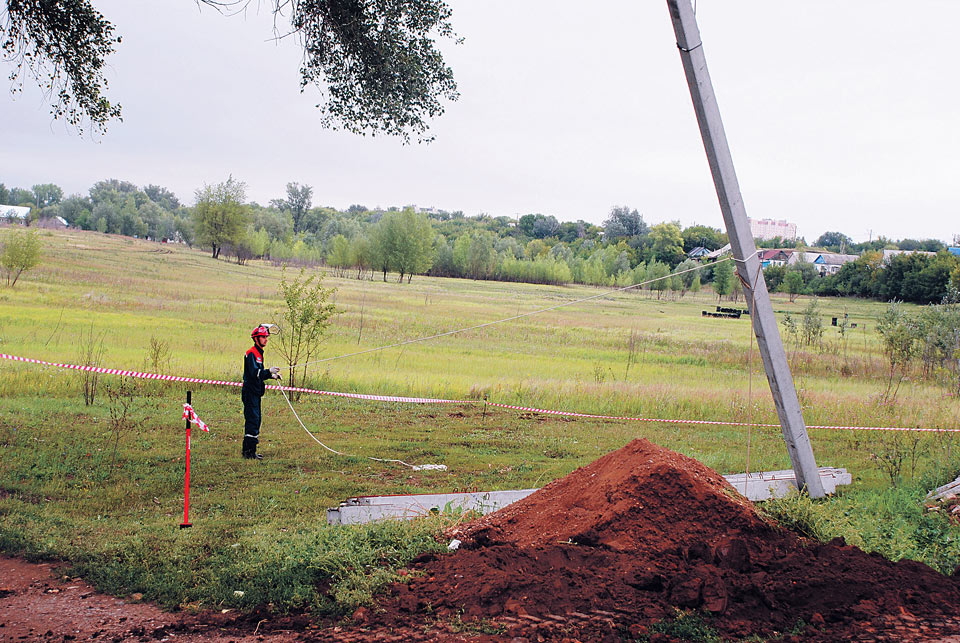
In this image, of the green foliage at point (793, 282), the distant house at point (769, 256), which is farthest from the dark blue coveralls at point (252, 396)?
the green foliage at point (793, 282)

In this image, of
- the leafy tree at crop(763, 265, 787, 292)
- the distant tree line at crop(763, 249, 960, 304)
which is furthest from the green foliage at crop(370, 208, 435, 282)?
the leafy tree at crop(763, 265, 787, 292)

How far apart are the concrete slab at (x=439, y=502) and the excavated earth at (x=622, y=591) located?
1.29m

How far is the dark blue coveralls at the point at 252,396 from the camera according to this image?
9.50 m

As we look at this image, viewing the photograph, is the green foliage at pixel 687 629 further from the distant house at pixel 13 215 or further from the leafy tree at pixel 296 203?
the leafy tree at pixel 296 203

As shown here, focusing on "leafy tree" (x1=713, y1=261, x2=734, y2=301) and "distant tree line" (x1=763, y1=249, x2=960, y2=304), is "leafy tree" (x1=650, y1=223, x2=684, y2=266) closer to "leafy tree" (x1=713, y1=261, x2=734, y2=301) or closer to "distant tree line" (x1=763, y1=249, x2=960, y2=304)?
"leafy tree" (x1=713, y1=261, x2=734, y2=301)

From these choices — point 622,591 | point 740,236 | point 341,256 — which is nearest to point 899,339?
point 740,236

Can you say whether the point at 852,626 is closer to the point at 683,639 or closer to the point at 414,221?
the point at 683,639

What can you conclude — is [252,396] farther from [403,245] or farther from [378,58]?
[403,245]

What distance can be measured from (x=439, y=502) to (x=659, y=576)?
2901mm

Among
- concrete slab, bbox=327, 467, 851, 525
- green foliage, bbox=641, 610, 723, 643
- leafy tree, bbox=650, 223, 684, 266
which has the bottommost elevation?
concrete slab, bbox=327, 467, 851, 525

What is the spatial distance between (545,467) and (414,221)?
8490 cm

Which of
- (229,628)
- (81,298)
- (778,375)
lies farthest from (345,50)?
(81,298)

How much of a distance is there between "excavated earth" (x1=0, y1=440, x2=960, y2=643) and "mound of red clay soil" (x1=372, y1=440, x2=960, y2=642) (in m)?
0.01

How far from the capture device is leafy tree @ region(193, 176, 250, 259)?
82.1 m
